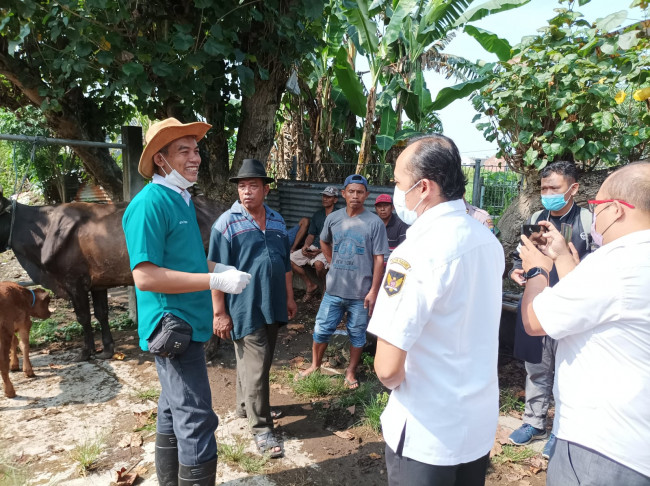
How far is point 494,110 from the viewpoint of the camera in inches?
221

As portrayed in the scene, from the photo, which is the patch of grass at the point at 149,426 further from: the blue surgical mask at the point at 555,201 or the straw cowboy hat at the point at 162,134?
the blue surgical mask at the point at 555,201

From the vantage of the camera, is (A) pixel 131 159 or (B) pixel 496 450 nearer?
(B) pixel 496 450

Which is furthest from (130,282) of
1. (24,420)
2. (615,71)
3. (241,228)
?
(615,71)

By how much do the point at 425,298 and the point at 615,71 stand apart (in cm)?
467

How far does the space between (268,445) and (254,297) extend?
118 cm

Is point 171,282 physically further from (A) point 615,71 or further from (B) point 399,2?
(B) point 399,2

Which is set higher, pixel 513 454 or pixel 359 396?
pixel 359 396

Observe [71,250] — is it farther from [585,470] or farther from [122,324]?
[585,470]

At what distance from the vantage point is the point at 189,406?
2.57 m

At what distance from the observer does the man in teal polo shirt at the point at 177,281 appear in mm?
2443

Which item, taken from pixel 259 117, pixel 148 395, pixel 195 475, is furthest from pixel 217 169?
pixel 195 475

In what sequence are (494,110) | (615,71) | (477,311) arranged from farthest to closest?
(494,110)
(615,71)
(477,311)

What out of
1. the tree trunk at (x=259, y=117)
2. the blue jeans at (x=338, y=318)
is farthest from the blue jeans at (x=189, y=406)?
the tree trunk at (x=259, y=117)

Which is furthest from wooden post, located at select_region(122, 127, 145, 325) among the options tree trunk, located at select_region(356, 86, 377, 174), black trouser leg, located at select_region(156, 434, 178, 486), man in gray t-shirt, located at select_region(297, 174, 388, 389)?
tree trunk, located at select_region(356, 86, 377, 174)
